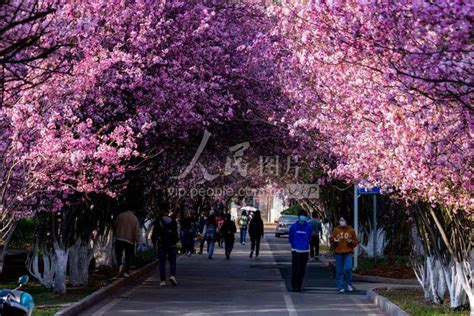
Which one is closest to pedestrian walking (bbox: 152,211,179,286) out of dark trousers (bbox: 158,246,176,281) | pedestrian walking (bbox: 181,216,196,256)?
dark trousers (bbox: 158,246,176,281)

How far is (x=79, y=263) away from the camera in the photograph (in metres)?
20.9

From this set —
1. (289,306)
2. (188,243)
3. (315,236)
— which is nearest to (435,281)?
(289,306)

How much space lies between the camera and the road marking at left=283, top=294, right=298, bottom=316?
16.2m

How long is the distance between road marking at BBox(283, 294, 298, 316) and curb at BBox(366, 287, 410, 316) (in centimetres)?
161

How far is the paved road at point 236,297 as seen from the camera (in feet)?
54.2

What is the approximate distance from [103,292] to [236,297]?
→ 104 inches

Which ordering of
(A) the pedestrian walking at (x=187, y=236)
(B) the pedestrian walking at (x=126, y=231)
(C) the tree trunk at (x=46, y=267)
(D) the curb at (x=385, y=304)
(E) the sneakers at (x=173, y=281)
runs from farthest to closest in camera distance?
(A) the pedestrian walking at (x=187, y=236) < (B) the pedestrian walking at (x=126, y=231) < (E) the sneakers at (x=173, y=281) < (C) the tree trunk at (x=46, y=267) < (D) the curb at (x=385, y=304)

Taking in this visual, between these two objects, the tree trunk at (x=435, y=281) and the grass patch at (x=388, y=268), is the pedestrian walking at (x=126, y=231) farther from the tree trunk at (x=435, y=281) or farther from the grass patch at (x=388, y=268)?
the tree trunk at (x=435, y=281)

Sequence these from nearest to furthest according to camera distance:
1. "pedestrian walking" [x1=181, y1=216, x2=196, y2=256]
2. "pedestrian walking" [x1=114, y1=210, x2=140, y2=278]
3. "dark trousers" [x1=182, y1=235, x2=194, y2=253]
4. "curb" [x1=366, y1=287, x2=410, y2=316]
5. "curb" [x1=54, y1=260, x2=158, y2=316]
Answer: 1. "curb" [x1=54, y1=260, x2=158, y2=316]
2. "curb" [x1=366, y1=287, x2=410, y2=316]
3. "pedestrian walking" [x1=114, y1=210, x2=140, y2=278]
4. "pedestrian walking" [x1=181, y1=216, x2=196, y2=256]
5. "dark trousers" [x1=182, y1=235, x2=194, y2=253]

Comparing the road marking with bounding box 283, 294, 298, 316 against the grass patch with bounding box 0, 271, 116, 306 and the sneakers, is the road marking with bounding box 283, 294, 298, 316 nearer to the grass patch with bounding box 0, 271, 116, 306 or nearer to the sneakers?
the sneakers

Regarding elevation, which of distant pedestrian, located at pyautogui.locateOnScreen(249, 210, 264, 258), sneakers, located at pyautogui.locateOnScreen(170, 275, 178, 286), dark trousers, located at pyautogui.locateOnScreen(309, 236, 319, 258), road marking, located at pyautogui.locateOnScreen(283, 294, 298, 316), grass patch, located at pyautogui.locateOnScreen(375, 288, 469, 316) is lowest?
road marking, located at pyautogui.locateOnScreen(283, 294, 298, 316)

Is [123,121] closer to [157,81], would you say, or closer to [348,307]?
[157,81]

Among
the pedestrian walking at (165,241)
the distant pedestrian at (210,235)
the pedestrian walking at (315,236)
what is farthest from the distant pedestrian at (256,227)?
the pedestrian walking at (165,241)

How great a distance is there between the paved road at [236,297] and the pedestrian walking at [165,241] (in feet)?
1.30
